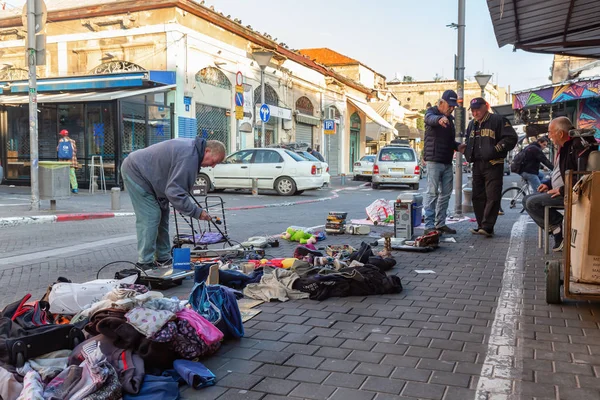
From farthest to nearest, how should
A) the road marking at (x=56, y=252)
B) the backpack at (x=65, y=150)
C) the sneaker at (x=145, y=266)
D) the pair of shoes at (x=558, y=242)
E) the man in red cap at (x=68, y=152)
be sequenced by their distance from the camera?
1. the backpack at (x=65, y=150)
2. the man in red cap at (x=68, y=152)
3. the pair of shoes at (x=558, y=242)
4. the road marking at (x=56, y=252)
5. the sneaker at (x=145, y=266)

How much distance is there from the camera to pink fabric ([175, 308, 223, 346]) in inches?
140

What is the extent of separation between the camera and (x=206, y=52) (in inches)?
954

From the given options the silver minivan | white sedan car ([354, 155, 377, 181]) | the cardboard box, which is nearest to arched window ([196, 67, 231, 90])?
white sedan car ([354, 155, 377, 181])

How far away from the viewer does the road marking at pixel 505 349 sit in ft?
10.2

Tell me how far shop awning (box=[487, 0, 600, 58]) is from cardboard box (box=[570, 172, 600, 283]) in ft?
11.5

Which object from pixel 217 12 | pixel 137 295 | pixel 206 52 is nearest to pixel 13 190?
pixel 206 52

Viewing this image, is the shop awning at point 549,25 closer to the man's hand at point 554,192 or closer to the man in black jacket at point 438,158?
the man in black jacket at point 438,158

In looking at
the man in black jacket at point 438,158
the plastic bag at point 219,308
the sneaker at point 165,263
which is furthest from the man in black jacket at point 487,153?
the plastic bag at point 219,308

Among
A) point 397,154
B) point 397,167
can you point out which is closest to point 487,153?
point 397,167

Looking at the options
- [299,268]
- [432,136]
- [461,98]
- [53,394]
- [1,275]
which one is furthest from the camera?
[461,98]

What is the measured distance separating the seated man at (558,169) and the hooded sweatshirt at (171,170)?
390cm

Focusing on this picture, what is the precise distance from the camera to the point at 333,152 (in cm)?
4141

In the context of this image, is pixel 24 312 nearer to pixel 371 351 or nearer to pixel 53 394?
pixel 53 394

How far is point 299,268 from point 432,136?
172 inches
